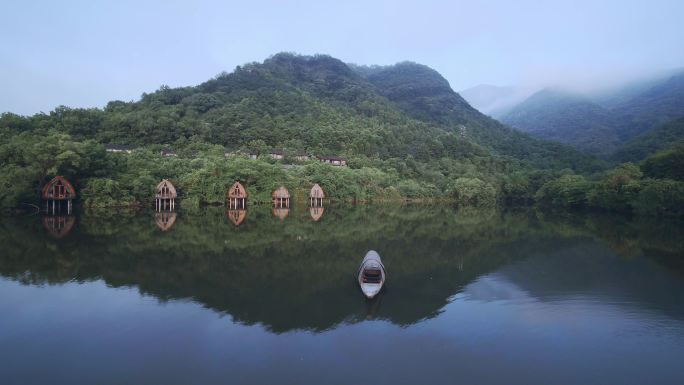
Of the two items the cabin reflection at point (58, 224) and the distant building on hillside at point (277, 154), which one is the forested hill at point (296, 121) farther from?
the cabin reflection at point (58, 224)

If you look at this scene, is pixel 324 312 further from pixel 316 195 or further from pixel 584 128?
pixel 584 128

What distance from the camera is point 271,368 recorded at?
397 inches

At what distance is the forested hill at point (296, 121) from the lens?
238 feet

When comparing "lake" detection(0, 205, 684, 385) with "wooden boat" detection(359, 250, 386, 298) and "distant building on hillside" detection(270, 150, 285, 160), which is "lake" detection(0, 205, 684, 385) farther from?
"distant building on hillside" detection(270, 150, 285, 160)

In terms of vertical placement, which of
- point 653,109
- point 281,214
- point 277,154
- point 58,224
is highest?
point 653,109

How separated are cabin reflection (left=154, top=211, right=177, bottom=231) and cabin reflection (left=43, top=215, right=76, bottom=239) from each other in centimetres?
615

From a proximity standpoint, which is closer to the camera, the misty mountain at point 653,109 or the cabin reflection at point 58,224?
the cabin reflection at point 58,224

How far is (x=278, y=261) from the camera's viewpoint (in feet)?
69.0

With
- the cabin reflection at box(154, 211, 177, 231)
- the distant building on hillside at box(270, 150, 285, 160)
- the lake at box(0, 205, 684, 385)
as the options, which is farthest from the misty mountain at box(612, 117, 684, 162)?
the cabin reflection at box(154, 211, 177, 231)

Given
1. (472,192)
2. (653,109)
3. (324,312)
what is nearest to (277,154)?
(472,192)

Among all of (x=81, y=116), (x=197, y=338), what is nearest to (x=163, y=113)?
(x=81, y=116)

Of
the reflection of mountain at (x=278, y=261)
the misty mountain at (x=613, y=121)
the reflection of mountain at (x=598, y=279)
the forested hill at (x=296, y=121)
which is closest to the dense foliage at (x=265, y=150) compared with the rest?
the forested hill at (x=296, y=121)

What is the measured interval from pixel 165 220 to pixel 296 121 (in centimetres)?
6014

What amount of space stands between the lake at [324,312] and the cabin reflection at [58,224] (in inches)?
50.0
